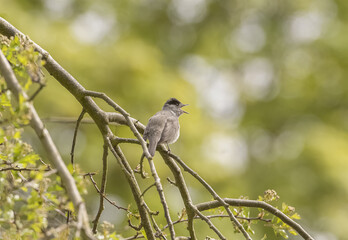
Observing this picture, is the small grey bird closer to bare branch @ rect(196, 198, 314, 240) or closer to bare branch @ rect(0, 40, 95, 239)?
bare branch @ rect(196, 198, 314, 240)

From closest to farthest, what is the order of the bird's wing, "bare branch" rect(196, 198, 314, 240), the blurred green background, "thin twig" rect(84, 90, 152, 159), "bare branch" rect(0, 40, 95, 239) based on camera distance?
"bare branch" rect(0, 40, 95, 239) < "thin twig" rect(84, 90, 152, 159) < "bare branch" rect(196, 198, 314, 240) < the bird's wing < the blurred green background

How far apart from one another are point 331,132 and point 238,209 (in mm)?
9597

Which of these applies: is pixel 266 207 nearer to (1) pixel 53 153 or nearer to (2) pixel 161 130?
(2) pixel 161 130

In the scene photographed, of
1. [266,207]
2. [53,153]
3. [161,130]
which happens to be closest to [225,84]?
[161,130]

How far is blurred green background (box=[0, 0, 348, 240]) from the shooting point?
32.0 ft

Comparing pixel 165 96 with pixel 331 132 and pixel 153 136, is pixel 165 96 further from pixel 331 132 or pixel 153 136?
pixel 153 136

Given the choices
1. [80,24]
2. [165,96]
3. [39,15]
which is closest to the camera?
[165,96]

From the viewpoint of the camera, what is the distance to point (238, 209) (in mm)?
3418

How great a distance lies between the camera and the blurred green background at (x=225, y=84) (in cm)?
977

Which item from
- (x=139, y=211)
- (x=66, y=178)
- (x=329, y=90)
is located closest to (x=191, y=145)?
(x=329, y=90)

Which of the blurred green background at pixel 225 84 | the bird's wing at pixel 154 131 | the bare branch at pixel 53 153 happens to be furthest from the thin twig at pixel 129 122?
the blurred green background at pixel 225 84

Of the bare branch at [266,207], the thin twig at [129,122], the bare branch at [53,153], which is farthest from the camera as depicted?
the bare branch at [266,207]

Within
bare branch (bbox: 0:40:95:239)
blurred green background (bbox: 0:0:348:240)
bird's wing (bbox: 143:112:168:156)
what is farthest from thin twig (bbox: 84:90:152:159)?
blurred green background (bbox: 0:0:348:240)

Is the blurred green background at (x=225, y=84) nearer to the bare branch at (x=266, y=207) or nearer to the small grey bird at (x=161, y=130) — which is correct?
the small grey bird at (x=161, y=130)
